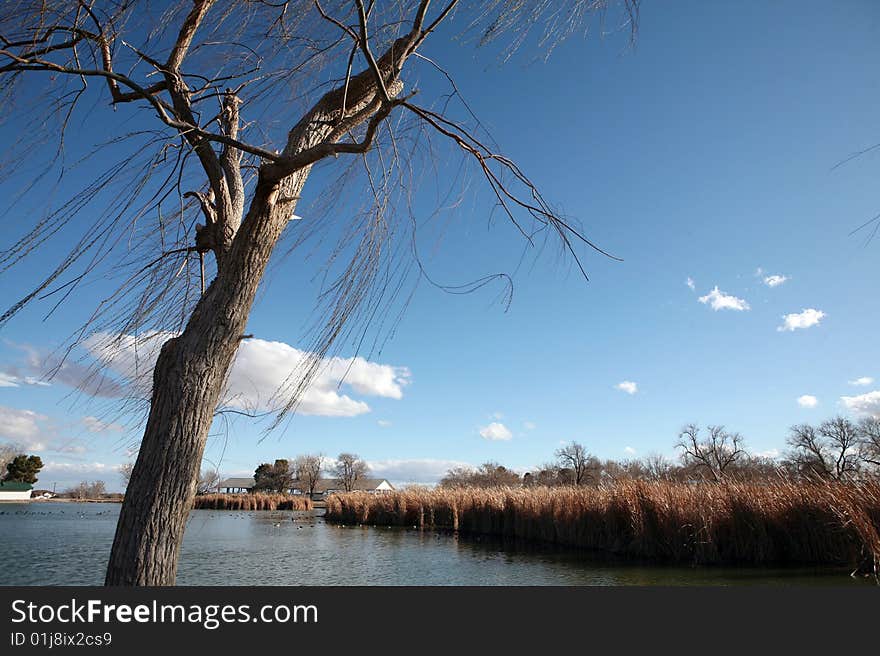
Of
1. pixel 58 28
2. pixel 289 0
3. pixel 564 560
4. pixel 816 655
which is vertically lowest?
pixel 564 560

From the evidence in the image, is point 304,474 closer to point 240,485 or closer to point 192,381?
point 240,485

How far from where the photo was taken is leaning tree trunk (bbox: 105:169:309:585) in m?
1.63

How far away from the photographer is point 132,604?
165cm

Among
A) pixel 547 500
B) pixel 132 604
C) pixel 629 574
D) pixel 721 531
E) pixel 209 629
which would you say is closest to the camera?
pixel 132 604

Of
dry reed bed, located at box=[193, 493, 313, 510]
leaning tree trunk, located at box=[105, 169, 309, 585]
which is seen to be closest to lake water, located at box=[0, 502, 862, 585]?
leaning tree trunk, located at box=[105, 169, 309, 585]

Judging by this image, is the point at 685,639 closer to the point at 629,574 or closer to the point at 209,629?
the point at 209,629

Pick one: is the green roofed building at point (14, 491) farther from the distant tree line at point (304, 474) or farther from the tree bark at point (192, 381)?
the tree bark at point (192, 381)

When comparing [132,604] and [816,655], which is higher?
[132,604]

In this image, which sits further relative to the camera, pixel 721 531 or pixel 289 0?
pixel 721 531

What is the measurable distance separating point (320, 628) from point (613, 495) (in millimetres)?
10825

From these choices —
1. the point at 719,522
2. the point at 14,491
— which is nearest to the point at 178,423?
the point at 719,522

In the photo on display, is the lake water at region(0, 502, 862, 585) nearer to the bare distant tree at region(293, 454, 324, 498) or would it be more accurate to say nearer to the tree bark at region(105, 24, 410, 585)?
the tree bark at region(105, 24, 410, 585)

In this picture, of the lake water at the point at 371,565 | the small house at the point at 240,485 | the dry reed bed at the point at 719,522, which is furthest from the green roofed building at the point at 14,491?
the dry reed bed at the point at 719,522

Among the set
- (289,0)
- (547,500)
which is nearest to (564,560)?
(547,500)
